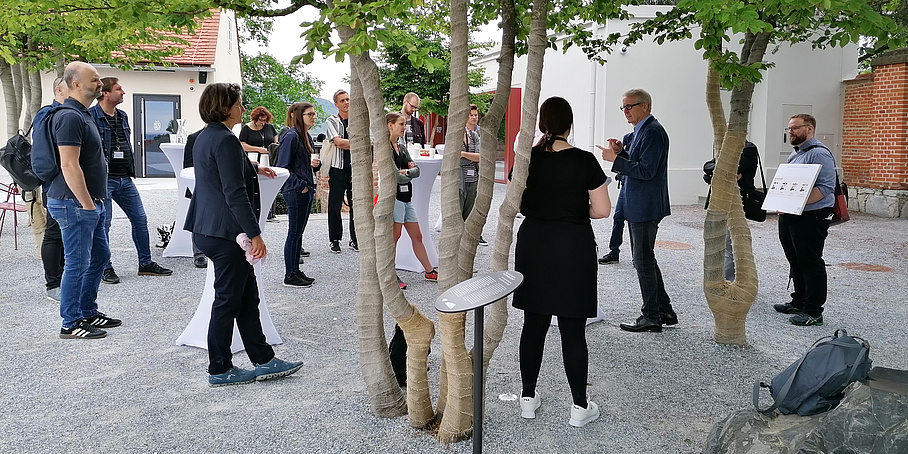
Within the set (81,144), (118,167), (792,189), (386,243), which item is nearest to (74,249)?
(81,144)

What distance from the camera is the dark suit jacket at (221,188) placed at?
165 inches

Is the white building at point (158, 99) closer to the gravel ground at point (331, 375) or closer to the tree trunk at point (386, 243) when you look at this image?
the gravel ground at point (331, 375)

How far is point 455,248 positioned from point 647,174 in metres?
2.51

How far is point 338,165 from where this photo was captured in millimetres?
8852

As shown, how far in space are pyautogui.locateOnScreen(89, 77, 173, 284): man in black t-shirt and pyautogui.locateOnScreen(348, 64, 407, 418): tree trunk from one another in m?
3.63

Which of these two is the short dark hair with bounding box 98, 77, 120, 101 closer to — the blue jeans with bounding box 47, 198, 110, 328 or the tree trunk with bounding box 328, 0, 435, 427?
the blue jeans with bounding box 47, 198, 110, 328

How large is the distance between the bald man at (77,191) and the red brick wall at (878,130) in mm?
14255

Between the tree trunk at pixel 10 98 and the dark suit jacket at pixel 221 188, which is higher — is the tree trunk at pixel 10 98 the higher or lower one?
the higher one

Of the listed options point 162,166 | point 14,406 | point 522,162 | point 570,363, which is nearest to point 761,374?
point 570,363

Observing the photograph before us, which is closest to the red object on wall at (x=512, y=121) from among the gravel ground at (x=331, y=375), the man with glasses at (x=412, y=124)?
the man with glasses at (x=412, y=124)

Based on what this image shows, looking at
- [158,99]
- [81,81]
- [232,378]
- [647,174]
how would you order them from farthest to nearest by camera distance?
[158,99] < [647,174] < [81,81] < [232,378]

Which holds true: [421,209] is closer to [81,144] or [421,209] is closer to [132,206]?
[132,206]

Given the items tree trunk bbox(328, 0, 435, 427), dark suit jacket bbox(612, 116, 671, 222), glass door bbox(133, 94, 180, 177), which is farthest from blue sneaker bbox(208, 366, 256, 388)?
glass door bbox(133, 94, 180, 177)

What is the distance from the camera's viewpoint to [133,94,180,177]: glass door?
21.8 meters
